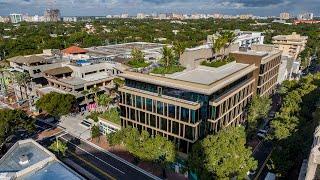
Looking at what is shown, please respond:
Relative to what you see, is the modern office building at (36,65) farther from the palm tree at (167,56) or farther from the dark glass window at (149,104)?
the dark glass window at (149,104)

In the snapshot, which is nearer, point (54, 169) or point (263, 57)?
point (54, 169)

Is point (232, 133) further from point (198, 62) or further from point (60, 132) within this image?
point (60, 132)

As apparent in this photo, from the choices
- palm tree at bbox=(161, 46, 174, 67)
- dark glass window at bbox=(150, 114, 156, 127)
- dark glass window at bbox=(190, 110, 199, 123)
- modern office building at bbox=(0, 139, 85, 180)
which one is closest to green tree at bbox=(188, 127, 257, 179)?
dark glass window at bbox=(190, 110, 199, 123)

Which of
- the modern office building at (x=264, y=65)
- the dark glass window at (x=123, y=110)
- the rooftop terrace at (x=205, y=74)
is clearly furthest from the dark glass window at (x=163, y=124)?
the modern office building at (x=264, y=65)

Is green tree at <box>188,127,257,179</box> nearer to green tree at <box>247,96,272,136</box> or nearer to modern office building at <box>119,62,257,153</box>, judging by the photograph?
modern office building at <box>119,62,257,153</box>

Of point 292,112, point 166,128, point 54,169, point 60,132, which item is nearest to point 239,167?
point 166,128

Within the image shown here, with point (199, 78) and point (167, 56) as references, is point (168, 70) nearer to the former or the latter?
point (167, 56)
